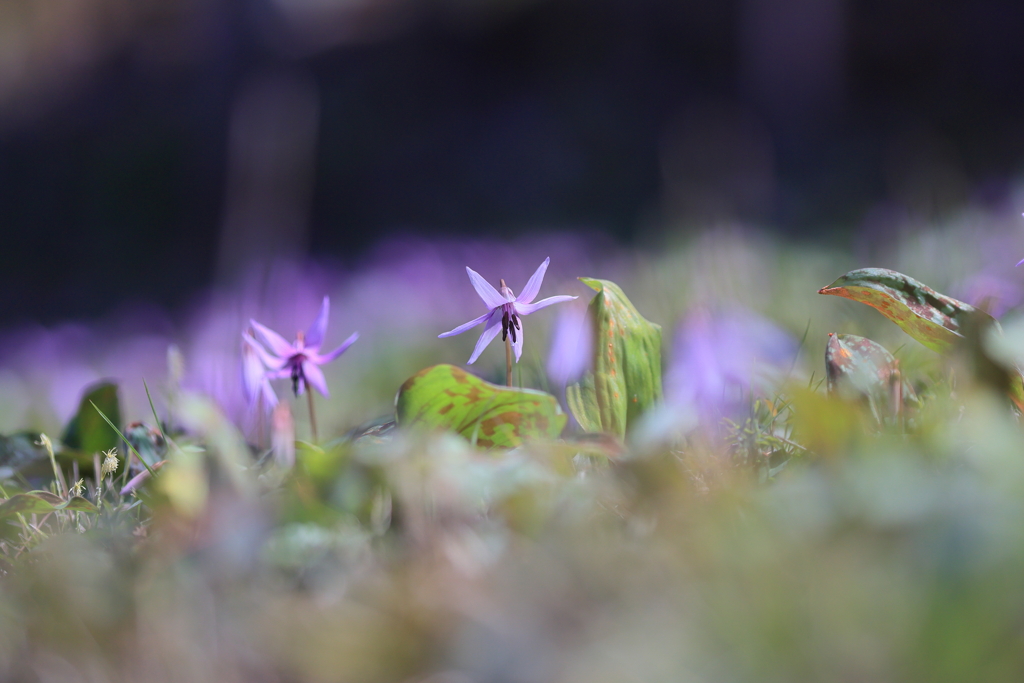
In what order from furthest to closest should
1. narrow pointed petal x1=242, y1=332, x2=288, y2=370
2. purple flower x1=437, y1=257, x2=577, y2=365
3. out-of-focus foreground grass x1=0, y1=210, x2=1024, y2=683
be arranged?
narrow pointed petal x1=242, y1=332, x2=288, y2=370, purple flower x1=437, y1=257, x2=577, y2=365, out-of-focus foreground grass x1=0, y1=210, x2=1024, y2=683

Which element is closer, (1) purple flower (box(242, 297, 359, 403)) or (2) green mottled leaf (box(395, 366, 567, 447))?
(2) green mottled leaf (box(395, 366, 567, 447))

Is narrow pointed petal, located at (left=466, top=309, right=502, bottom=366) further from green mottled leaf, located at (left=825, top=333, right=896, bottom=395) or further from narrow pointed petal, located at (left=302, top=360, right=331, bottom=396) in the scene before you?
green mottled leaf, located at (left=825, top=333, right=896, bottom=395)

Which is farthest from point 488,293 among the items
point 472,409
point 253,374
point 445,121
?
point 445,121

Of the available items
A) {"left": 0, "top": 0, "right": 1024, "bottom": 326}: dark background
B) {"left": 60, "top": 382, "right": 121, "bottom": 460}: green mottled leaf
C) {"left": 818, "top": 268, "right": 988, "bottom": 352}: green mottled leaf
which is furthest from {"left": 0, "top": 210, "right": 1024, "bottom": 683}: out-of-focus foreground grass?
{"left": 0, "top": 0, "right": 1024, "bottom": 326}: dark background

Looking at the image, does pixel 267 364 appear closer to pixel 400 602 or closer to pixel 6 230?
pixel 400 602

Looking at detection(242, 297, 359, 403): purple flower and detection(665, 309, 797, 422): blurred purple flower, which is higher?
detection(242, 297, 359, 403): purple flower

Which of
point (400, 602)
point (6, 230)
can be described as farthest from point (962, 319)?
point (6, 230)
